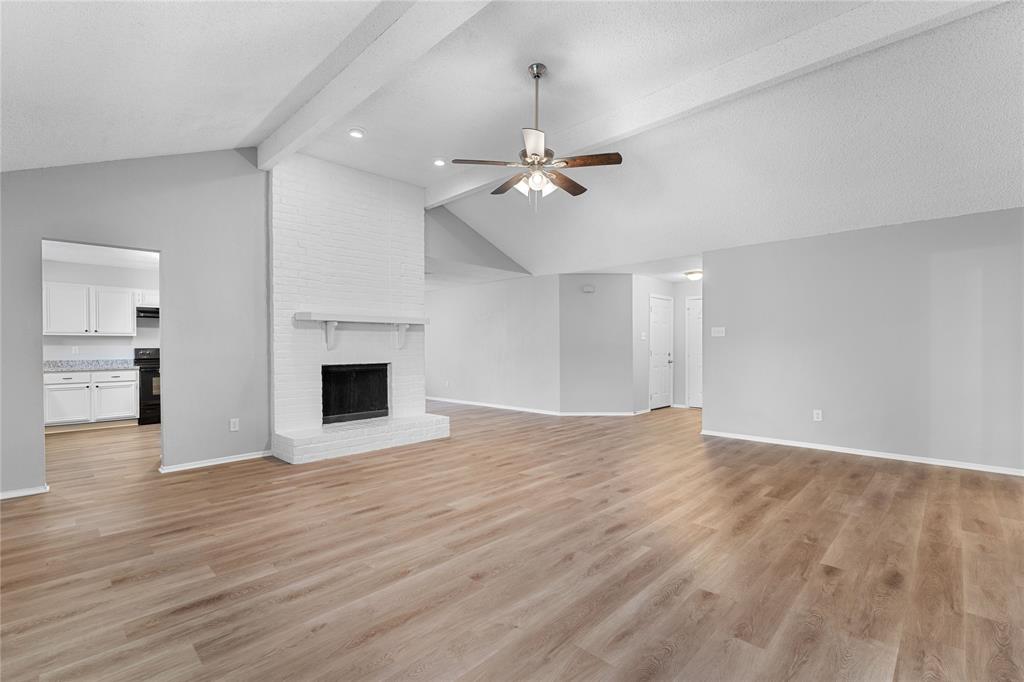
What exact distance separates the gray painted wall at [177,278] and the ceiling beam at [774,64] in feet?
11.3

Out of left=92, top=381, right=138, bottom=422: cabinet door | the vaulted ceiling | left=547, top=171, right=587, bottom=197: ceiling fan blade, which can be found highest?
the vaulted ceiling

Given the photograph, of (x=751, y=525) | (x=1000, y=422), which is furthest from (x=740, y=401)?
(x=751, y=525)

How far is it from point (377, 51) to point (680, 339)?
7.54m

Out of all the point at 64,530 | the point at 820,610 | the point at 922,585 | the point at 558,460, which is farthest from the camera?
the point at 558,460

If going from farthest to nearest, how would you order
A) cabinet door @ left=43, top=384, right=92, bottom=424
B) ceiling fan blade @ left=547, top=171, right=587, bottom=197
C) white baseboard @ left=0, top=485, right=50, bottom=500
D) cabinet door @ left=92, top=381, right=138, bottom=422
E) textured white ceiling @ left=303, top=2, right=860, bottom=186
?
cabinet door @ left=92, top=381, right=138, bottom=422
cabinet door @ left=43, top=384, right=92, bottom=424
ceiling fan blade @ left=547, top=171, right=587, bottom=197
white baseboard @ left=0, top=485, right=50, bottom=500
textured white ceiling @ left=303, top=2, right=860, bottom=186

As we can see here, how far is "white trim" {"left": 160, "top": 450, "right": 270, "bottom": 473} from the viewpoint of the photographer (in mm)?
4402

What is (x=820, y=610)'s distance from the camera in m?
2.11

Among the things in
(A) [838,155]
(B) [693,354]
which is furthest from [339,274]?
(B) [693,354]

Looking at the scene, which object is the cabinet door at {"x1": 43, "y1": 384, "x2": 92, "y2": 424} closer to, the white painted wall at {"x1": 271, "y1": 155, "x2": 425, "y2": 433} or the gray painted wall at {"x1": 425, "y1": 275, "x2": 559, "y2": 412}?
the white painted wall at {"x1": 271, "y1": 155, "x2": 425, "y2": 433}

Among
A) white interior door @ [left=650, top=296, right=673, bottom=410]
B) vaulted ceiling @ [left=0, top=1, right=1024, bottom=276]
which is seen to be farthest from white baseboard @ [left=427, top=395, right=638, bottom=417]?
vaulted ceiling @ [left=0, top=1, right=1024, bottom=276]

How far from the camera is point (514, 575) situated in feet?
7.95

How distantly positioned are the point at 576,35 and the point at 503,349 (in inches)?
246

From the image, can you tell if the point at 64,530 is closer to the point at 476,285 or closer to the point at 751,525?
the point at 751,525

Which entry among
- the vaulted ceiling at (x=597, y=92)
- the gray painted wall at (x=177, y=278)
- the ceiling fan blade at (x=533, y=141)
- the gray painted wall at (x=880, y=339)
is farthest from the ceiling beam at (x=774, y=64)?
the gray painted wall at (x=177, y=278)
